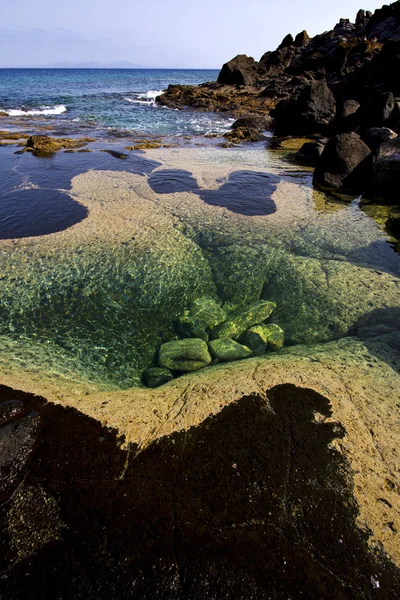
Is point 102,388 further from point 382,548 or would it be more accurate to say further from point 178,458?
point 382,548

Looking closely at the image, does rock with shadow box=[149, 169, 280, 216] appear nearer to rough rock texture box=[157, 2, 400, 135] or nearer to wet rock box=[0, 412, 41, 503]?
wet rock box=[0, 412, 41, 503]

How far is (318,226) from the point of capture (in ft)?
29.1

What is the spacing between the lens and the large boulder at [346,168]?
39.9 ft

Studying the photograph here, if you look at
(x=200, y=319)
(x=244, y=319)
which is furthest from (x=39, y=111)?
(x=244, y=319)

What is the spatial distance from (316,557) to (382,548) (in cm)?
54

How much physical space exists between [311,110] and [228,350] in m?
21.9

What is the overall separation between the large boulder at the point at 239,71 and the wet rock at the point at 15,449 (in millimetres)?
52564

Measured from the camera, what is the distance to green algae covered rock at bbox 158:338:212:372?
503 centimetres

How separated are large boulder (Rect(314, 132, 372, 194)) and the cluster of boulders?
8233 mm

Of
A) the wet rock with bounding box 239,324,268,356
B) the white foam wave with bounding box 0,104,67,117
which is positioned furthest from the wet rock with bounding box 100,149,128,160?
the white foam wave with bounding box 0,104,67,117

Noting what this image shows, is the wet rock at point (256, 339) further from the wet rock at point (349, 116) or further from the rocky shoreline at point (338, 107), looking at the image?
the wet rock at point (349, 116)

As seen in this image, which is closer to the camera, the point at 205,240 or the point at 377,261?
the point at 377,261

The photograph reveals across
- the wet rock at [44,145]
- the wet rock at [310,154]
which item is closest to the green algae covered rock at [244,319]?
the wet rock at [310,154]

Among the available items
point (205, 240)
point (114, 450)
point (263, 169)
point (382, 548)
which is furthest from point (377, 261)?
point (263, 169)
